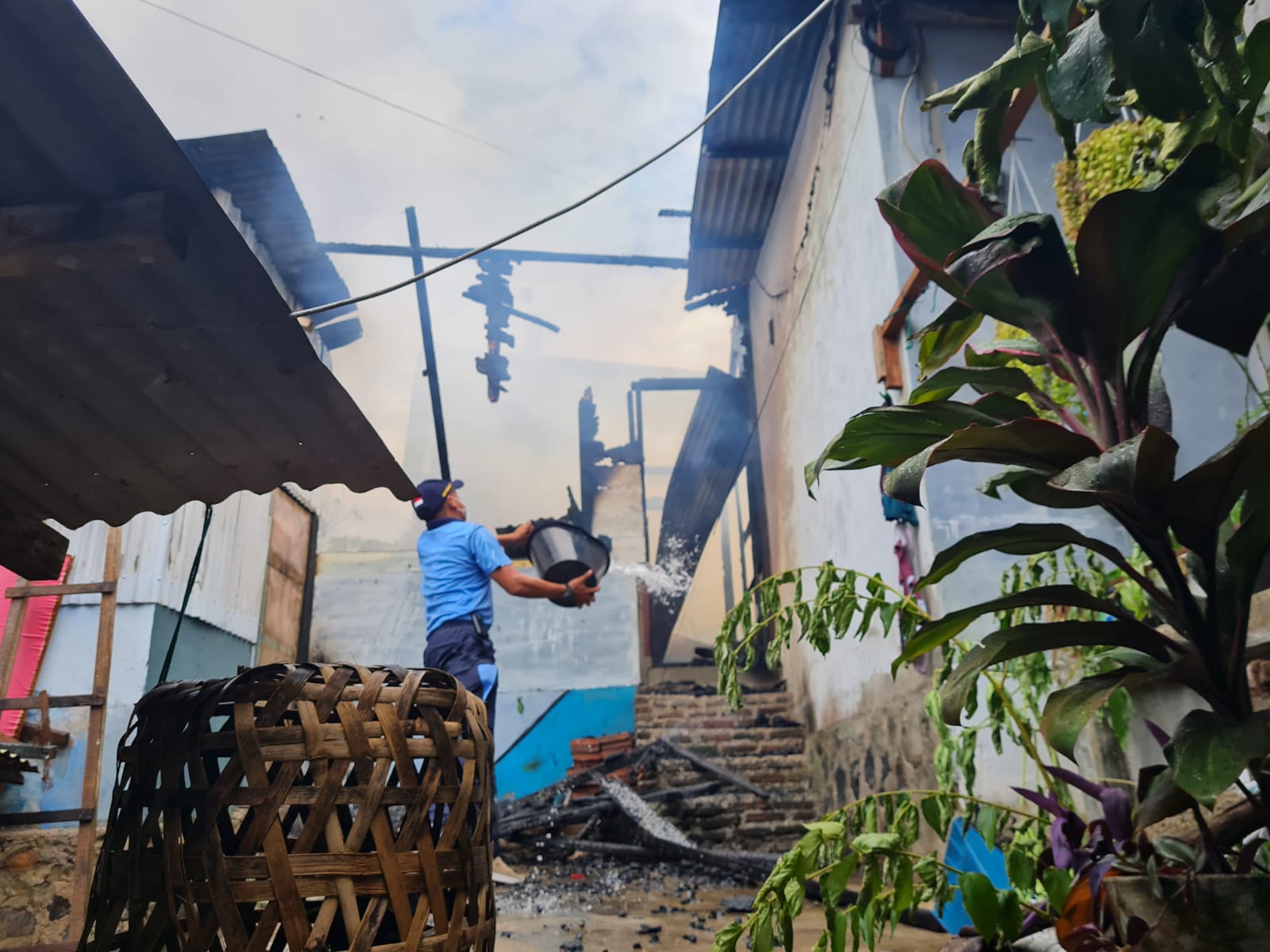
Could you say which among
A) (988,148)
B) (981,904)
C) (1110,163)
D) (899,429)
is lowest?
(981,904)

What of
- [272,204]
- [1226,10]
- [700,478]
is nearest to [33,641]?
[272,204]

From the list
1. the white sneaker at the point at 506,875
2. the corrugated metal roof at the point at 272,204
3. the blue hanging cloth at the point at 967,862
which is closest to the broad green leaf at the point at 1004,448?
the blue hanging cloth at the point at 967,862

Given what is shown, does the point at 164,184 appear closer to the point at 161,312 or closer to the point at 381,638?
the point at 161,312

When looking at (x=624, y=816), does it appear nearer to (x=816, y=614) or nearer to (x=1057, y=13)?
(x=816, y=614)

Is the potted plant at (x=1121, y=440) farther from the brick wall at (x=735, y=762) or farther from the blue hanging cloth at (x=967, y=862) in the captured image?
the brick wall at (x=735, y=762)

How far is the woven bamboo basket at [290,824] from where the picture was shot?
93 cm

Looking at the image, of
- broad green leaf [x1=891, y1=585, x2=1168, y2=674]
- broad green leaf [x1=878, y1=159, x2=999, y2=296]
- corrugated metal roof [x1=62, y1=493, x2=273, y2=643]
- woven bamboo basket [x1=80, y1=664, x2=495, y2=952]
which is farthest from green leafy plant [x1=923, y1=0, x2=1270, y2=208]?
corrugated metal roof [x1=62, y1=493, x2=273, y2=643]

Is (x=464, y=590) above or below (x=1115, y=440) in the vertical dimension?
above

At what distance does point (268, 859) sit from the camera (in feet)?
3.02

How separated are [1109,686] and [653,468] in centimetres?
1454

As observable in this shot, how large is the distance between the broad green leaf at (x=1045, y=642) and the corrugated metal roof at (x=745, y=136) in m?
5.02

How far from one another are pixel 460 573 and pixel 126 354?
1893mm

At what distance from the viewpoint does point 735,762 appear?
595 centimetres

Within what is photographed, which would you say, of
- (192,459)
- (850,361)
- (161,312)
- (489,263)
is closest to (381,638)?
(489,263)
